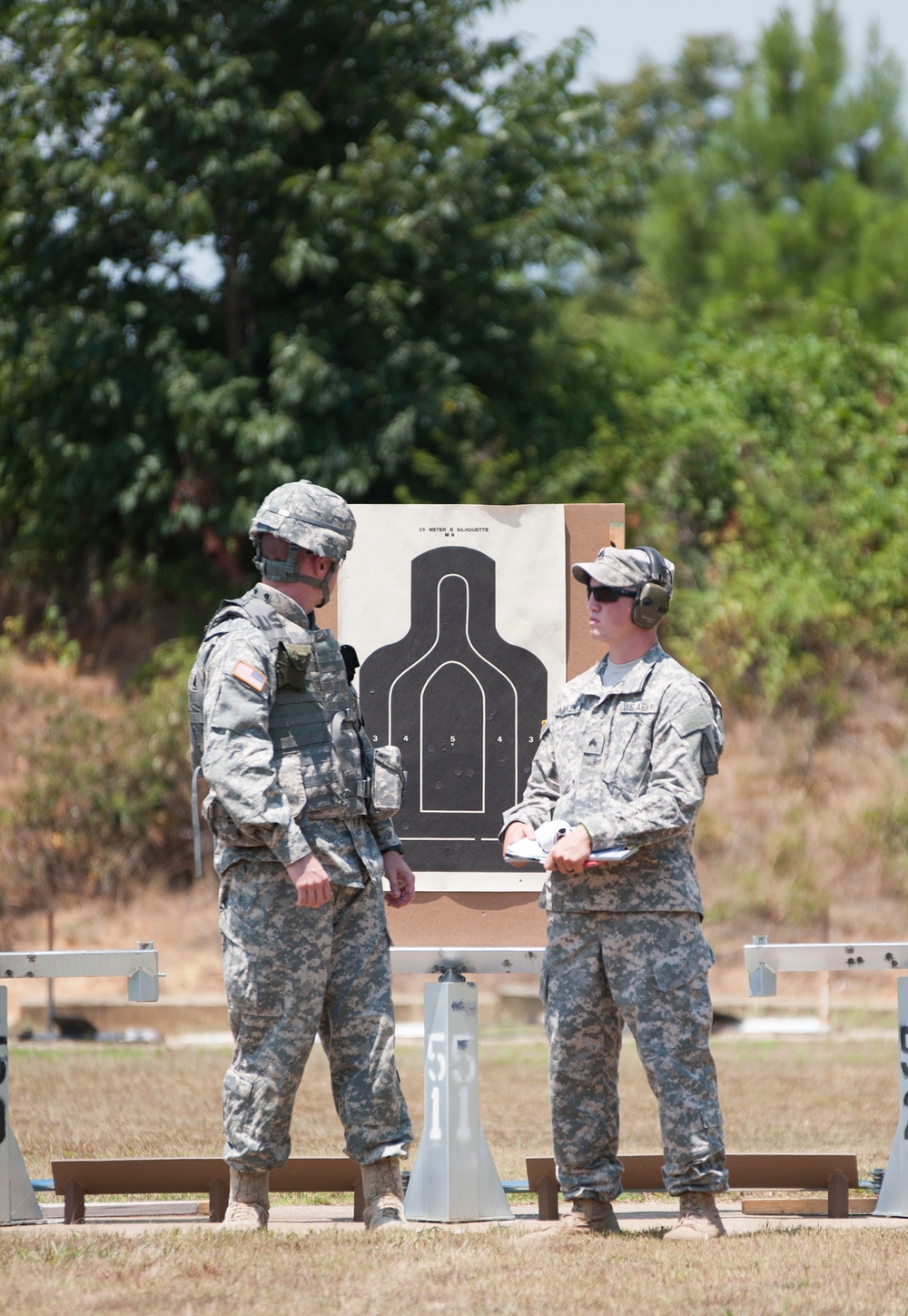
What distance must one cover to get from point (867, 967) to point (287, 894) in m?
2.10

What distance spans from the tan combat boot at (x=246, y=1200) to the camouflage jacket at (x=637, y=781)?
1186 millimetres

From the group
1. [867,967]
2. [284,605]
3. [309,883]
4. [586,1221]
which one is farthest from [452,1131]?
[284,605]

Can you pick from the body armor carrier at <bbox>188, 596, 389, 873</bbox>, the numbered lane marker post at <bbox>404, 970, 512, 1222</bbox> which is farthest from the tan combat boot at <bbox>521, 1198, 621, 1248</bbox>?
the body armor carrier at <bbox>188, 596, 389, 873</bbox>

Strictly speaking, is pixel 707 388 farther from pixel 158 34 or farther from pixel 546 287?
pixel 158 34

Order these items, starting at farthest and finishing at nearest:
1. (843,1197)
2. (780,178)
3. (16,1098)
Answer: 1. (780,178)
2. (16,1098)
3. (843,1197)

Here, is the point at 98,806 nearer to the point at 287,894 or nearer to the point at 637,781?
the point at 287,894

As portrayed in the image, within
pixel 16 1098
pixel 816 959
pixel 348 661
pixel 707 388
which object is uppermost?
pixel 707 388

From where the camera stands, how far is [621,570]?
4.98 meters

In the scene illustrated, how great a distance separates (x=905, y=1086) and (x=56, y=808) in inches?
507

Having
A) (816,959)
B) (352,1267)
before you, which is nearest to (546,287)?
(816,959)

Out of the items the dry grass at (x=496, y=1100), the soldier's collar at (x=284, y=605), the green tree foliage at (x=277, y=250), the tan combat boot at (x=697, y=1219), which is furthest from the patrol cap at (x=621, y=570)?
the green tree foliage at (x=277, y=250)

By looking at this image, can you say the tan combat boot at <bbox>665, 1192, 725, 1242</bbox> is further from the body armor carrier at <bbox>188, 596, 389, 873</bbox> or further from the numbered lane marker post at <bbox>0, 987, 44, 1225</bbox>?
the numbered lane marker post at <bbox>0, 987, 44, 1225</bbox>

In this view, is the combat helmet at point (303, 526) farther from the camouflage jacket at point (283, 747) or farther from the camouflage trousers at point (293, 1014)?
the camouflage trousers at point (293, 1014)

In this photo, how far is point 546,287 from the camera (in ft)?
62.4
